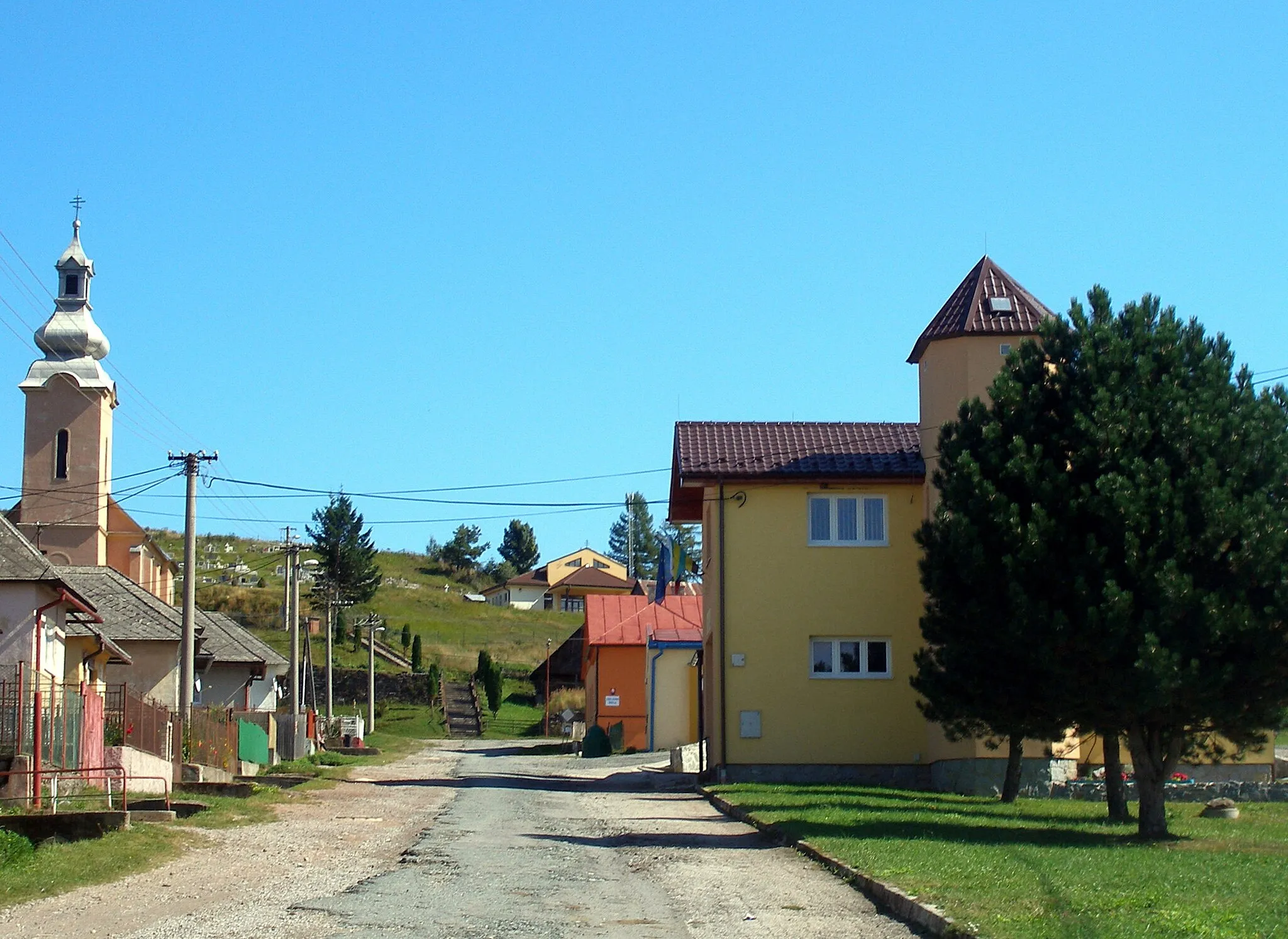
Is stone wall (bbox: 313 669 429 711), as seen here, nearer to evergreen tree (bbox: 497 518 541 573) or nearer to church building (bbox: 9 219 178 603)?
church building (bbox: 9 219 178 603)

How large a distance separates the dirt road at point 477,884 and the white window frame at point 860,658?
6.26 m

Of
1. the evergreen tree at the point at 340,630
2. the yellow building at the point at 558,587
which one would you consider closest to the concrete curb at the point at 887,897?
the evergreen tree at the point at 340,630

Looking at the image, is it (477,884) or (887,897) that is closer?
(887,897)

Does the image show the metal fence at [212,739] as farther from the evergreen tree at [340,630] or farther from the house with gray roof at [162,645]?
the evergreen tree at [340,630]

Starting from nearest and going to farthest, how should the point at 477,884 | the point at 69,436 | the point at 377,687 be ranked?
the point at 477,884 → the point at 69,436 → the point at 377,687

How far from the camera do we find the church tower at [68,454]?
50.3m

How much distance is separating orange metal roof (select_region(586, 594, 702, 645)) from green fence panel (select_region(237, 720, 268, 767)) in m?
12.8

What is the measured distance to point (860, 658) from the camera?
28.1 metres

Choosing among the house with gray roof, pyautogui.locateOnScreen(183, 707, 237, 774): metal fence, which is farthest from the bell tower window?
pyautogui.locateOnScreen(183, 707, 237, 774): metal fence

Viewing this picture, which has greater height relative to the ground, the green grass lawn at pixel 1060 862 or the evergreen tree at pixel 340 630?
the evergreen tree at pixel 340 630

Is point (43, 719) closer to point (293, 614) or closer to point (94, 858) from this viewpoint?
point (94, 858)

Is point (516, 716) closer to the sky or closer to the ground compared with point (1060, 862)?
closer to the ground

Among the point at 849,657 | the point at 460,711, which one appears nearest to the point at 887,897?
the point at 849,657

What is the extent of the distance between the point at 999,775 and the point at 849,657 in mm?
4301
